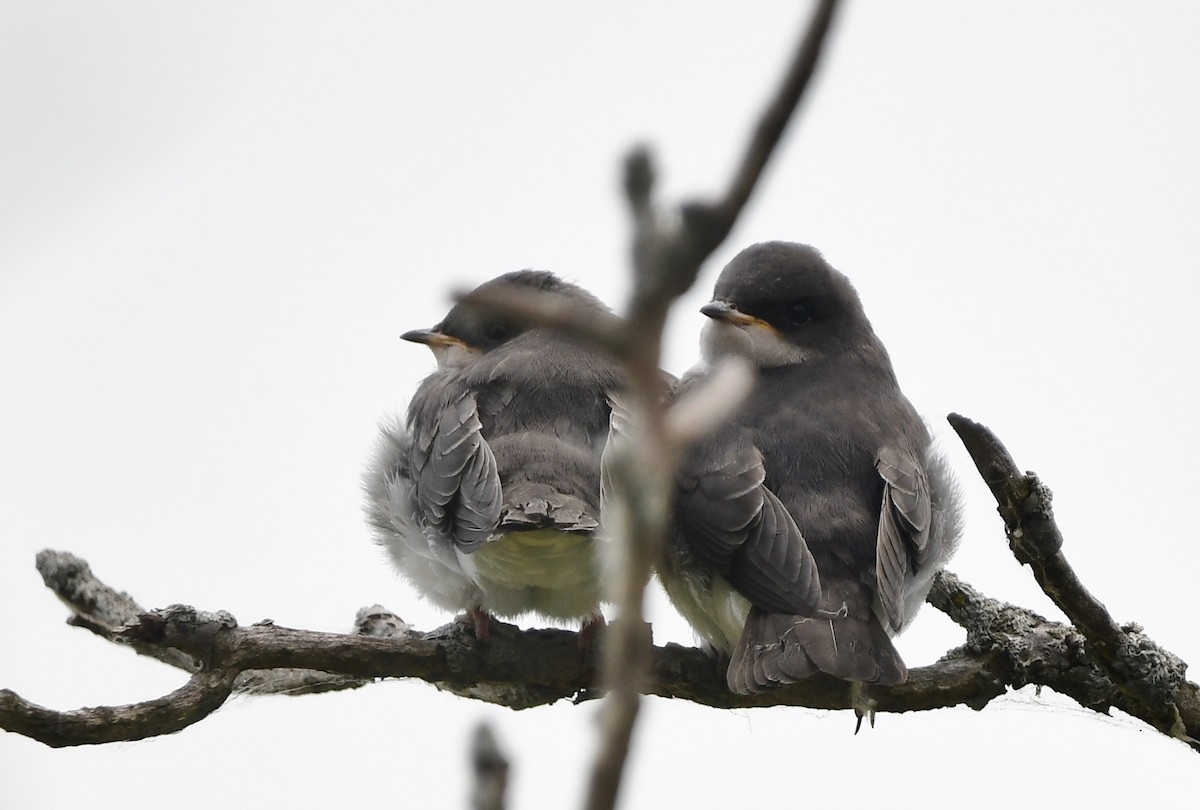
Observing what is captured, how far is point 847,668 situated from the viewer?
4.82m

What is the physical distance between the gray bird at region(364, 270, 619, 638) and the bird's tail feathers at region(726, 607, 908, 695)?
0.88 m

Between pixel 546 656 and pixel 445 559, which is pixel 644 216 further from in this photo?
pixel 445 559

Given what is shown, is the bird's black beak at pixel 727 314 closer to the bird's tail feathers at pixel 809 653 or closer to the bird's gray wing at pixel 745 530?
the bird's gray wing at pixel 745 530

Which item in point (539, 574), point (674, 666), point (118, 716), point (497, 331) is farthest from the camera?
point (497, 331)

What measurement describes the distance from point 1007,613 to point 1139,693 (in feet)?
2.00

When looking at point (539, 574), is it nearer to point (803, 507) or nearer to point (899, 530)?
point (803, 507)

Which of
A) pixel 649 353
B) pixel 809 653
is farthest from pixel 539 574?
pixel 649 353

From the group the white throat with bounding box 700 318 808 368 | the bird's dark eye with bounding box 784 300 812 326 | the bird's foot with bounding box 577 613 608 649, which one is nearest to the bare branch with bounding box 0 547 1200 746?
the bird's foot with bounding box 577 613 608 649

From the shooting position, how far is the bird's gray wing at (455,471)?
5.77 meters

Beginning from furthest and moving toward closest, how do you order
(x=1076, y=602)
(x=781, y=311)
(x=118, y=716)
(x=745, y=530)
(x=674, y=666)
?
(x=781, y=311) → (x=674, y=666) → (x=745, y=530) → (x=1076, y=602) → (x=118, y=716)

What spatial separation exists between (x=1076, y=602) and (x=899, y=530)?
2.94 ft

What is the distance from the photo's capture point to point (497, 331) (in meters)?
7.77

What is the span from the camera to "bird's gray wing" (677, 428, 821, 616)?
522 cm

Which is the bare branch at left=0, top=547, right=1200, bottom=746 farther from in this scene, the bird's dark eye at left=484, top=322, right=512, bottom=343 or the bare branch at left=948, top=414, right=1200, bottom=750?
the bird's dark eye at left=484, top=322, right=512, bottom=343
